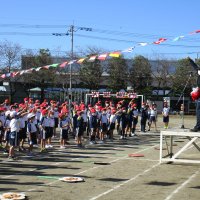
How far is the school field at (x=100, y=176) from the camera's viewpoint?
10.2 metres

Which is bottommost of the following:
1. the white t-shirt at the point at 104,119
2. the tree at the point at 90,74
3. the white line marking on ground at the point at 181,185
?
the white line marking on ground at the point at 181,185

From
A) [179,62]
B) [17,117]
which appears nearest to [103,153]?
[17,117]

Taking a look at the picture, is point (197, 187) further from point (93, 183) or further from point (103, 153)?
point (103, 153)

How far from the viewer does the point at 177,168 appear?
14555mm

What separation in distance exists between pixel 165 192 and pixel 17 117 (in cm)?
699

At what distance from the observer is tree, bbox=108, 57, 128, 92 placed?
5925 centimetres

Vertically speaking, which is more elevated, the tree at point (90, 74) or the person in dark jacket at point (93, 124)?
the tree at point (90, 74)

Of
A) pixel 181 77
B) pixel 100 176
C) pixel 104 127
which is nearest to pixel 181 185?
pixel 100 176

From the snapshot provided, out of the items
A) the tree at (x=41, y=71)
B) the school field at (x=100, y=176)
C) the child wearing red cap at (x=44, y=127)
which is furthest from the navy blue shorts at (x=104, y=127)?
the tree at (x=41, y=71)

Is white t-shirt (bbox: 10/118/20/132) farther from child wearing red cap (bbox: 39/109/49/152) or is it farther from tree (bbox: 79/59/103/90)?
tree (bbox: 79/59/103/90)

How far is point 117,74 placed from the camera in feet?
195

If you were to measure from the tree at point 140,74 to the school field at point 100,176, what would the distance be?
42536 millimetres

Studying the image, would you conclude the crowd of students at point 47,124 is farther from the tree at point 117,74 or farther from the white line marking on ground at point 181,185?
the tree at point 117,74

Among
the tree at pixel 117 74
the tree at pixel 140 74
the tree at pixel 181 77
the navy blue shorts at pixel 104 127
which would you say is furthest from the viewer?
the tree at pixel 140 74
